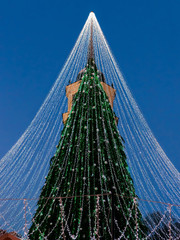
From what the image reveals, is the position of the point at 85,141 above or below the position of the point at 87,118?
below

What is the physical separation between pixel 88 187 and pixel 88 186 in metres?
0.03

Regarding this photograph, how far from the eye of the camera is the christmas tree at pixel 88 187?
20.5 feet

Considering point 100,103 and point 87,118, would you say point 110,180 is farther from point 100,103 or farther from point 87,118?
point 100,103

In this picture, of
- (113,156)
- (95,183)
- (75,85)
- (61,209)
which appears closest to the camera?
(61,209)

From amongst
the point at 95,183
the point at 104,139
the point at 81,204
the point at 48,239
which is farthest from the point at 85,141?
the point at 48,239

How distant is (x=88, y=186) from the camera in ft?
21.9

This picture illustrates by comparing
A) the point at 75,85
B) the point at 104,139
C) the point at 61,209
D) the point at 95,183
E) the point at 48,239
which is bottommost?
the point at 48,239

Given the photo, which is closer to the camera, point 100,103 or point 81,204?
point 81,204

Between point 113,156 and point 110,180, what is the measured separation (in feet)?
2.64

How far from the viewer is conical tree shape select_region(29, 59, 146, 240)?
20.6 ft

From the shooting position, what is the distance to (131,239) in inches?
254

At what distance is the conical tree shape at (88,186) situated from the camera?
6.27 meters

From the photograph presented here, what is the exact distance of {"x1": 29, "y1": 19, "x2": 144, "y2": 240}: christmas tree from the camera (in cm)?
626

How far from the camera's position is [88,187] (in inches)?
263
